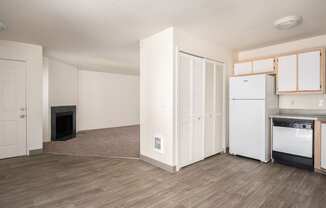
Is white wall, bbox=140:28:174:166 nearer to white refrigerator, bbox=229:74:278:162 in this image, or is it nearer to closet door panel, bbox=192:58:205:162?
closet door panel, bbox=192:58:205:162

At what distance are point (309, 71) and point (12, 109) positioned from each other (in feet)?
20.2

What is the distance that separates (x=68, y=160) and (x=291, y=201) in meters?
3.90

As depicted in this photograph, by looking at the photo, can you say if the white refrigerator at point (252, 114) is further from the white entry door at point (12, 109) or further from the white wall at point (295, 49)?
the white entry door at point (12, 109)

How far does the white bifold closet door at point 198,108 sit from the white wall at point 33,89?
11.0 ft

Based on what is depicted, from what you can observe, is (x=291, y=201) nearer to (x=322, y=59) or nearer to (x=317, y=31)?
(x=322, y=59)

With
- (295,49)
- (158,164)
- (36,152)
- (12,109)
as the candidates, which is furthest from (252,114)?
(12,109)

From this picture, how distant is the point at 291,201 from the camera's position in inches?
88.4

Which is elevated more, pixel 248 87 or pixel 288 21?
pixel 288 21

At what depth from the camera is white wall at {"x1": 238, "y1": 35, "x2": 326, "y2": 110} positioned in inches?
139

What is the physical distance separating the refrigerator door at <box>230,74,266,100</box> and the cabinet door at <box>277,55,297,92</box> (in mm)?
473

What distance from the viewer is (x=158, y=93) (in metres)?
3.34

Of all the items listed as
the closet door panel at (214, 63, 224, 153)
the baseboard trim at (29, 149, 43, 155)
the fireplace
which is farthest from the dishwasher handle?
the fireplace

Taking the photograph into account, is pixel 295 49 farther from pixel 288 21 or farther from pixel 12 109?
pixel 12 109

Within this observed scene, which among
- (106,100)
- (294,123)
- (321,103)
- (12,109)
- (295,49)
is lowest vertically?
(294,123)
